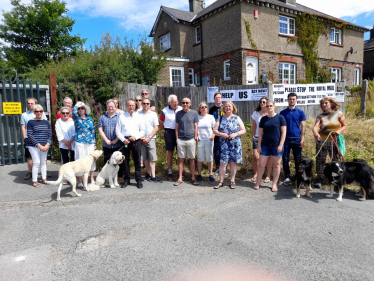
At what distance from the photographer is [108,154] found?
589cm

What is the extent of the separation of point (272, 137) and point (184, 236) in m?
2.90

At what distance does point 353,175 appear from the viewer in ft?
15.9

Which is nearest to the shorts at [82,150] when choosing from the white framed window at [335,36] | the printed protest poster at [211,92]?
the printed protest poster at [211,92]

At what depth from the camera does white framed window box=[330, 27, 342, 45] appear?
21219 millimetres

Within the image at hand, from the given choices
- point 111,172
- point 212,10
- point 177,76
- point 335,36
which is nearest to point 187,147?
point 111,172

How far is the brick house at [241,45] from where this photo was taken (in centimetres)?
1727

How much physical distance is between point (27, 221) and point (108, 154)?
7.11ft

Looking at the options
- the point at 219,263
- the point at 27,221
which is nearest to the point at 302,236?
the point at 219,263

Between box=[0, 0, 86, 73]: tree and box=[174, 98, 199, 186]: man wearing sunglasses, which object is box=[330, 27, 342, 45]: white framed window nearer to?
box=[174, 98, 199, 186]: man wearing sunglasses

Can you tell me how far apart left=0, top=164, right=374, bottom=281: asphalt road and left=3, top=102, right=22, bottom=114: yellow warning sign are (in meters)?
3.15

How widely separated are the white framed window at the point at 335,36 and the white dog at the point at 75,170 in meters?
22.8

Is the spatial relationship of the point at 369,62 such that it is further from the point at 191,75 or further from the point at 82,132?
the point at 82,132

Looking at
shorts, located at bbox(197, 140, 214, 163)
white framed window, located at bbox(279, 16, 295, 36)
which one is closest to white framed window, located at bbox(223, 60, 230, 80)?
white framed window, located at bbox(279, 16, 295, 36)

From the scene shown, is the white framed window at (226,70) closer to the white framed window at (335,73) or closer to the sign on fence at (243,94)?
the sign on fence at (243,94)
